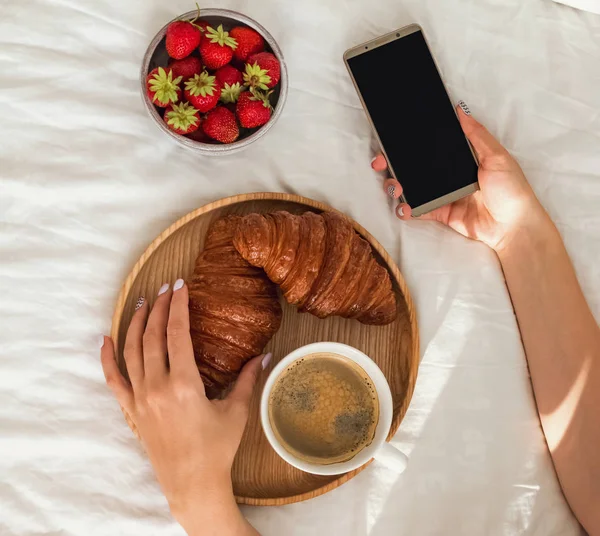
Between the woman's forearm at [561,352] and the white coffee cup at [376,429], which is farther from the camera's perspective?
the woman's forearm at [561,352]

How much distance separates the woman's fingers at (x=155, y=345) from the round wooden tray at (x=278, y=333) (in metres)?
0.06

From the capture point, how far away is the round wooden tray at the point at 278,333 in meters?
1.01

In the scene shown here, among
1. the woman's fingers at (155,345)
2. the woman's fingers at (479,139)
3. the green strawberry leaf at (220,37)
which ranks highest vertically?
the green strawberry leaf at (220,37)

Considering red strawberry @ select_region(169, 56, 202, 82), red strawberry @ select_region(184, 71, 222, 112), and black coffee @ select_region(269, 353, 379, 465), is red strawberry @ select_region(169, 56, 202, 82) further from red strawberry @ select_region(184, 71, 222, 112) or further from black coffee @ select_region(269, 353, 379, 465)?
black coffee @ select_region(269, 353, 379, 465)

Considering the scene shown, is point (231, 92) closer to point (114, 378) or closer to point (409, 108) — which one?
point (409, 108)

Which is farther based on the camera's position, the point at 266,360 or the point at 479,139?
the point at 479,139

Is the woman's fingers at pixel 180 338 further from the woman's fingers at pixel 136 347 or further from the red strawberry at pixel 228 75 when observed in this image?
the red strawberry at pixel 228 75

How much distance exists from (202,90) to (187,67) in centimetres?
6

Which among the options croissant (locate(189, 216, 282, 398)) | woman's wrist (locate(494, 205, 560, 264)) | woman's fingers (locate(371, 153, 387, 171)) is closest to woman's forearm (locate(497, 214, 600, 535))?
woman's wrist (locate(494, 205, 560, 264))

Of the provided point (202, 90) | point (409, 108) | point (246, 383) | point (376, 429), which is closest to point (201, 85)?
point (202, 90)

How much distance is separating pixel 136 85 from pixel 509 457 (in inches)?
39.2

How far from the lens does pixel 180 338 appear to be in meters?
0.94

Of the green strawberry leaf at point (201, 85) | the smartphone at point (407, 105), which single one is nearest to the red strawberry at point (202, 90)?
the green strawberry leaf at point (201, 85)

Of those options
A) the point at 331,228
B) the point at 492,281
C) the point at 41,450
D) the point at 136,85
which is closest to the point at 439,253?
the point at 492,281
